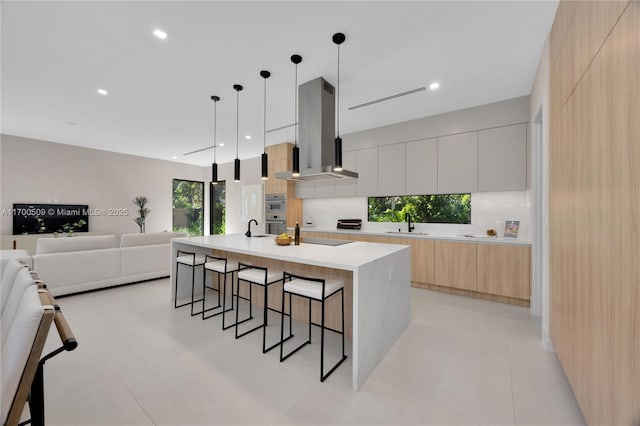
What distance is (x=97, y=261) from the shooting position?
388cm

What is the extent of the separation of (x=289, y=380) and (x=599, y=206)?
2.11 meters

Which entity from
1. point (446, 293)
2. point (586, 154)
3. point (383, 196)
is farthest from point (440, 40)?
point (446, 293)

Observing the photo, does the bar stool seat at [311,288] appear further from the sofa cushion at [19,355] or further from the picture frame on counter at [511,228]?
the picture frame on counter at [511,228]

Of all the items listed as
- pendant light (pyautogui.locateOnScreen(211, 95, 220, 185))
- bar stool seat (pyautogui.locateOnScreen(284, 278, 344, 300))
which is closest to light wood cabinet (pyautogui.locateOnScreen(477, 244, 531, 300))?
bar stool seat (pyautogui.locateOnScreen(284, 278, 344, 300))

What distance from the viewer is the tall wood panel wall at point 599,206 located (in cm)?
102

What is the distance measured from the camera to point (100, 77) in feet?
10.3

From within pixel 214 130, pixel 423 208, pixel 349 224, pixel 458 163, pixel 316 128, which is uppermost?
pixel 214 130

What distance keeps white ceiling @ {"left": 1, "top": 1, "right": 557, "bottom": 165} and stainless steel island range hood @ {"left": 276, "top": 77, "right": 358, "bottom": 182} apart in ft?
0.54

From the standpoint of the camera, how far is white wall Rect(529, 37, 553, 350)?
2420mm

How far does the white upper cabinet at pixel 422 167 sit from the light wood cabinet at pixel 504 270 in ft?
4.03

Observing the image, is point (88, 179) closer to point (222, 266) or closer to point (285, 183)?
point (285, 183)

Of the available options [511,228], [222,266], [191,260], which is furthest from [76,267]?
[511,228]

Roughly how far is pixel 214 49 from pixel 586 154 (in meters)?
3.04

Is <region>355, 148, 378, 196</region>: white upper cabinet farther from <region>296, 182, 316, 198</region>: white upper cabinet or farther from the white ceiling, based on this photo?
<region>296, 182, 316, 198</region>: white upper cabinet
